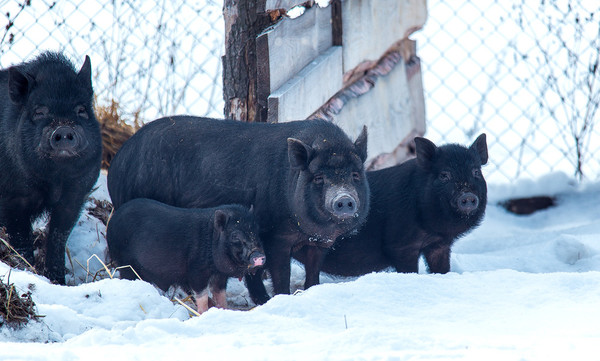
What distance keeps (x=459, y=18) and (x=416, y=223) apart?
14.4 feet

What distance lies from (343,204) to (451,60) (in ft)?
17.0

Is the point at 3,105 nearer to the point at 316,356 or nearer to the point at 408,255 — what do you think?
the point at 408,255

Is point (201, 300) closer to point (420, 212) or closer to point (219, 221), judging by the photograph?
point (219, 221)

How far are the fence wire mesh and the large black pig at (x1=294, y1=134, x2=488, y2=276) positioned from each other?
109 inches

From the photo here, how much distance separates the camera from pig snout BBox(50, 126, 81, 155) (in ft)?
16.1

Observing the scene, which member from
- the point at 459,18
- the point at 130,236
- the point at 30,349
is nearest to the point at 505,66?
the point at 459,18

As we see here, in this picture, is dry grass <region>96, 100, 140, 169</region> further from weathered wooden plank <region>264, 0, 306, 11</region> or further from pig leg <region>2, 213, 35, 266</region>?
pig leg <region>2, 213, 35, 266</region>

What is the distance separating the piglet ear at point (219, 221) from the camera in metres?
4.86

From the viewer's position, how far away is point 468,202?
17.3ft

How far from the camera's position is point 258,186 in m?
5.27

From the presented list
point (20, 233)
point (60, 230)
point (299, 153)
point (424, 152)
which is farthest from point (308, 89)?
point (20, 233)

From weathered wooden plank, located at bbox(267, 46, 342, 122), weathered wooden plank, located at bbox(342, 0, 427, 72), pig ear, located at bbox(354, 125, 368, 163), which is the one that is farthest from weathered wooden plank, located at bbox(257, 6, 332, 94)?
pig ear, located at bbox(354, 125, 368, 163)

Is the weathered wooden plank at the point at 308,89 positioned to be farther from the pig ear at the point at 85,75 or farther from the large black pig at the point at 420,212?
the pig ear at the point at 85,75

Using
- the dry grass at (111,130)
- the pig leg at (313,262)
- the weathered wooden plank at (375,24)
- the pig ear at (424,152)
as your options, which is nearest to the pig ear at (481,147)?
the pig ear at (424,152)
